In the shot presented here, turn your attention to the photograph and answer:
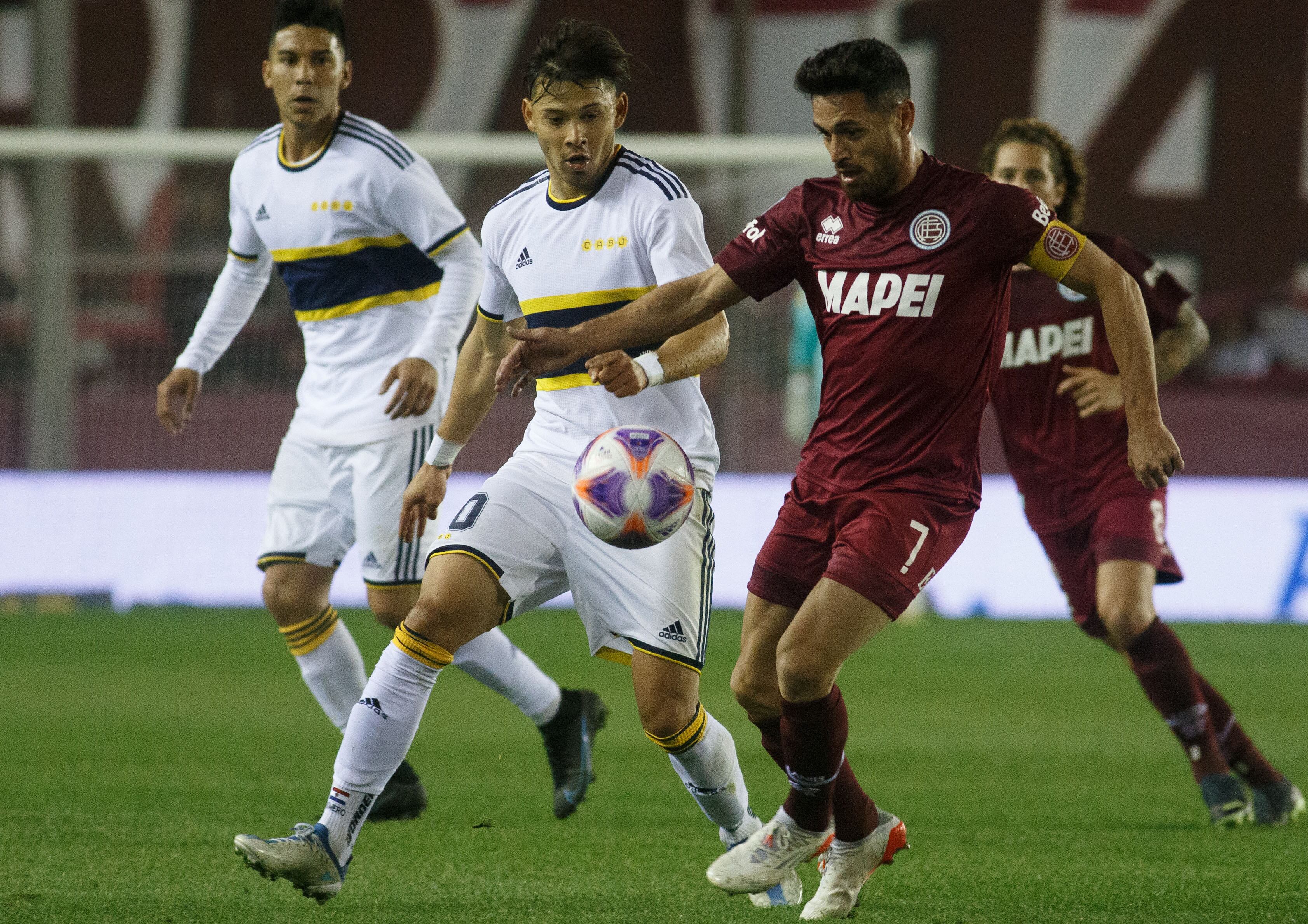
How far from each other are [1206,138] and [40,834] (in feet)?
68.5

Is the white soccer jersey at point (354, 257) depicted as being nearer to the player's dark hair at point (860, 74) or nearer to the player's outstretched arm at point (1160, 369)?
the player's dark hair at point (860, 74)

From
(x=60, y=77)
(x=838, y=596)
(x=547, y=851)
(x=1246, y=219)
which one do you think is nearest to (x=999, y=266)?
(x=838, y=596)

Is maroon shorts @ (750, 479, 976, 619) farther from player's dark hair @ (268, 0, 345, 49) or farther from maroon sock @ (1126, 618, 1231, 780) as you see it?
player's dark hair @ (268, 0, 345, 49)

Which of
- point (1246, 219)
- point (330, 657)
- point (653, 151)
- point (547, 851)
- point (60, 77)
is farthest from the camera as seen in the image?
point (1246, 219)

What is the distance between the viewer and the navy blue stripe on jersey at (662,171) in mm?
4496

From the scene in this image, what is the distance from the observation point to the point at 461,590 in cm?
416

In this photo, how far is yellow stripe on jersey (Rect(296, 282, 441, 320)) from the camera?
5484 millimetres

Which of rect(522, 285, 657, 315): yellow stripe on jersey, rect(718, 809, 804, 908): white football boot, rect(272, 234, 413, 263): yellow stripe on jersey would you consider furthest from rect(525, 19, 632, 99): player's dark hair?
rect(718, 809, 804, 908): white football boot

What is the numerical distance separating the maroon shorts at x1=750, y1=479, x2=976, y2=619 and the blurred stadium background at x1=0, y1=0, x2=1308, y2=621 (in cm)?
689

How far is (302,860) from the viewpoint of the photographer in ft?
12.7

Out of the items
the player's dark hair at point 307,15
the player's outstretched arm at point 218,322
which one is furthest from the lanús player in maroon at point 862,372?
the player's outstretched arm at point 218,322

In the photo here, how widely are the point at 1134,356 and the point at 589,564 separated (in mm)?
1489

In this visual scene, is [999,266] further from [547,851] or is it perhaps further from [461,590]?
[547,851]

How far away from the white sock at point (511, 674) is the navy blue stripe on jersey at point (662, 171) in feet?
5.40
